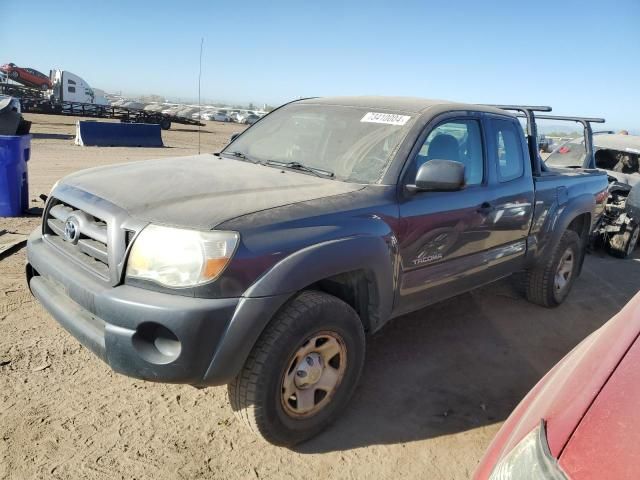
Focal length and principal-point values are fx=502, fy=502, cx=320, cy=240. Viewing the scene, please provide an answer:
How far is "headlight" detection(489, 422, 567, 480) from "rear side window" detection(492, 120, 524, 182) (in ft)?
9.05

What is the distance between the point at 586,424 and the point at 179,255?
1.66 metres

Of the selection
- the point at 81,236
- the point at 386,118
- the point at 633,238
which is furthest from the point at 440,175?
the point at 633,238

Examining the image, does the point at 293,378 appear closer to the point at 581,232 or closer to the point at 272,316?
the point at 272,316

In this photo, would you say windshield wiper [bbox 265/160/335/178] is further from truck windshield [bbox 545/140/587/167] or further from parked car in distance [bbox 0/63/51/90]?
parked car in distance [bbox 0/63/51/90]

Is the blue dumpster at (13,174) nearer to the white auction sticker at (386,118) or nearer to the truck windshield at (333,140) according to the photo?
the truck windshield at (333,140)

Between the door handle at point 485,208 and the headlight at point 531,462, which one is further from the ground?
the door handle at point 485,208

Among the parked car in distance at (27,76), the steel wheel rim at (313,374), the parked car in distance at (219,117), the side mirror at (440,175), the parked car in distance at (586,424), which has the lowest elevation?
the steel wheel rim at (313,374)

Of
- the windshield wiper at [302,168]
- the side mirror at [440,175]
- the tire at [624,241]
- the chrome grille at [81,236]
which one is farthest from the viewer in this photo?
the tire at [624,241]

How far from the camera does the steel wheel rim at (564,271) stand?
486cm

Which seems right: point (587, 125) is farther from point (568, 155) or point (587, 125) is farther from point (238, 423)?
point (238, 423)

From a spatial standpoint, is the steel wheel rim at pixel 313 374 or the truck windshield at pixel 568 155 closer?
the steel wheel rim at pixel 313 374

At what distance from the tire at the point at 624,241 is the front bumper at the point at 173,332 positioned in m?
6.94

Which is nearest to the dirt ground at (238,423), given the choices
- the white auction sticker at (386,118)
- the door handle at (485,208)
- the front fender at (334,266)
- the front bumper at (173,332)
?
the front bumper at (173,332)

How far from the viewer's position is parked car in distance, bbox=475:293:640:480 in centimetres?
115
